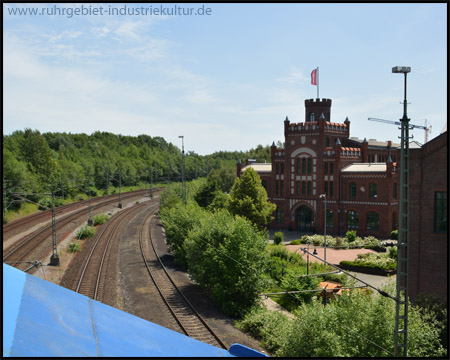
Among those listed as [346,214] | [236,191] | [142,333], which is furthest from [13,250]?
[346,214]

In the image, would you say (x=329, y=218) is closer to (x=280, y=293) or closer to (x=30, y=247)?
(x=30, y=247)

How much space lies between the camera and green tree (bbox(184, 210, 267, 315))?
20047 mm

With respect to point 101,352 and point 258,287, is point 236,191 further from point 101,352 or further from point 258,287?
point 101,352

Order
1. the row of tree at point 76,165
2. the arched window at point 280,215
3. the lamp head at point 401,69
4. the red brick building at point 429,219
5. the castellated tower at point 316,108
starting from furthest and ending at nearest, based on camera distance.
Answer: the row of tree at point 76,165, the castellated tower at point 316,108, the arched window at point 280,215, the red brick building at point 429,219, the lamp head at point 401,69

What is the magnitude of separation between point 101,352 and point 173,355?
1.13 meters

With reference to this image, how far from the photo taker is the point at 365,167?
44.7 metres

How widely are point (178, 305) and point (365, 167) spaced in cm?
3227

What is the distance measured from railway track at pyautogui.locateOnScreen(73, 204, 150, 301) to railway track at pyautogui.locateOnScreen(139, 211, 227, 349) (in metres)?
3.41

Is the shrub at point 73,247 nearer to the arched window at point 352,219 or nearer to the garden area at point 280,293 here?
the garden area at point 280,293

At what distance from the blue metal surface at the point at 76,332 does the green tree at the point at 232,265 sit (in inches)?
538

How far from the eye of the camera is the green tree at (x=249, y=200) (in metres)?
39.6

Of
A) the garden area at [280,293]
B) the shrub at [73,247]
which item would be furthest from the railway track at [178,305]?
the shrub at [73,247]

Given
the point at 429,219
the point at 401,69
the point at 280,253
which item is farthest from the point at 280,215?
the point at 401,69

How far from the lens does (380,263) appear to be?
99.6 feet
